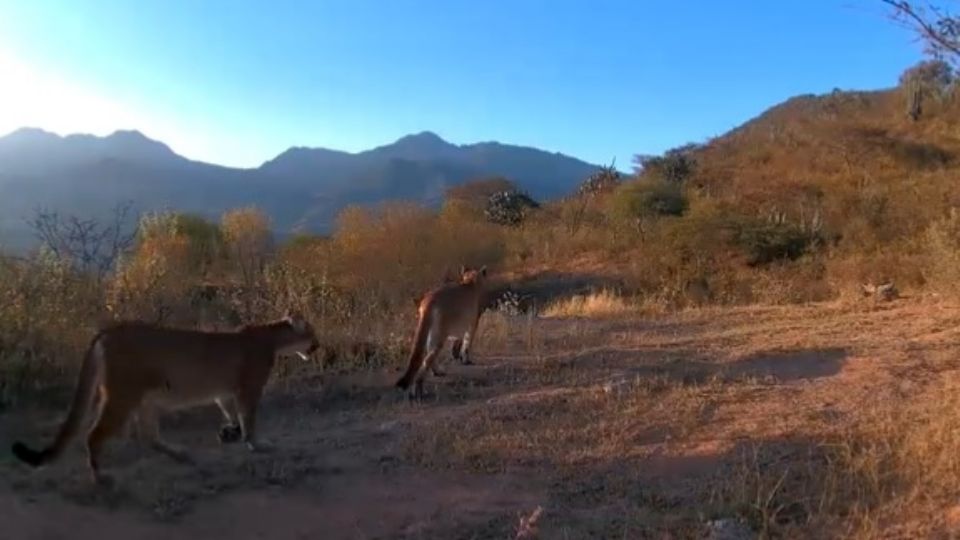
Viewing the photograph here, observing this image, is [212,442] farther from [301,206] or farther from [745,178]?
[301,206]

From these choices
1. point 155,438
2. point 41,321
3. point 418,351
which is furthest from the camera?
point 418,351

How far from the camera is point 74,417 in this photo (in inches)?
231

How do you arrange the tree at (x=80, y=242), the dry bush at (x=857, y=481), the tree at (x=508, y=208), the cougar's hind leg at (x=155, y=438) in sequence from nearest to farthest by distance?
the dry bush at (x=857, y=481) → the cougar's hind leg at (x=155, y=438) → the tree at (x=80, y=242) → the tree at (x=508, y=208)

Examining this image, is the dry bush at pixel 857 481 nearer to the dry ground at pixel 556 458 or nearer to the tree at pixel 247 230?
the dry ground at pixel 556 458

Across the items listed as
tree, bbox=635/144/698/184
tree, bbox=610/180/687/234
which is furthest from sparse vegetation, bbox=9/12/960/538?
tree, bbox=635/144/698/184

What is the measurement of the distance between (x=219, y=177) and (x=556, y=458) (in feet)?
242

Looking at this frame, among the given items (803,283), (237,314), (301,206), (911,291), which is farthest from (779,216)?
(301,206)

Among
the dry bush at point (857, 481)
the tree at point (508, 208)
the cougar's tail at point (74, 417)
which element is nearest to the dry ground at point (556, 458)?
the dry bush at point (857, 481)

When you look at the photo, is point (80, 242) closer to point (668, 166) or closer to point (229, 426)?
point (229, 426)

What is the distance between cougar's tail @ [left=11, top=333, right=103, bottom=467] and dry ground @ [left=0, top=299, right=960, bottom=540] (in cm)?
23

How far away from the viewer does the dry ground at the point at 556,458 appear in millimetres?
5160

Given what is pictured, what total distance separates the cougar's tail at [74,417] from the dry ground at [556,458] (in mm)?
232

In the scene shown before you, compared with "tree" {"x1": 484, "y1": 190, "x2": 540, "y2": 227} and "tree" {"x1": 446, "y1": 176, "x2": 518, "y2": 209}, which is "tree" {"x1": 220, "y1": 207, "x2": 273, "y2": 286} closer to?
"tree" {"x1": 484, "y1": 190, "x2": 540, "y2": 227}

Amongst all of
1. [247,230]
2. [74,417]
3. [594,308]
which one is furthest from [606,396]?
[247,230]
